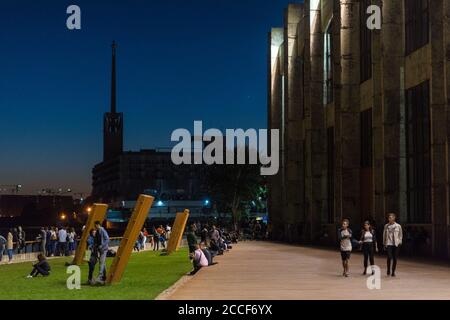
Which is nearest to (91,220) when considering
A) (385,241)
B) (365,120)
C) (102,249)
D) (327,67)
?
(102,249)

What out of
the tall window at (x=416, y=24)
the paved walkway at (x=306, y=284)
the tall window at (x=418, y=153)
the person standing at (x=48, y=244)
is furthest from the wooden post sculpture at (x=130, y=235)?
the person standing at (x=48, y=244)

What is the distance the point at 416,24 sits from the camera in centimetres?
4238

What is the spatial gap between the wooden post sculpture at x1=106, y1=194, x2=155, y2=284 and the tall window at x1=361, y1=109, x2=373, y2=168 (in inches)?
1244

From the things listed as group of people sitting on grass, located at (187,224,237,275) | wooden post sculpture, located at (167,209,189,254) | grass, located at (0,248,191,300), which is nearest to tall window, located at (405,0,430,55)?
group of people sitting on grass, located at (187,224,237,275)

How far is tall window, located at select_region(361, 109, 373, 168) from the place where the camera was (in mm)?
52094

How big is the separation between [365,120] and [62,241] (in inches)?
874

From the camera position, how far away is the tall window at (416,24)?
41.0 metres

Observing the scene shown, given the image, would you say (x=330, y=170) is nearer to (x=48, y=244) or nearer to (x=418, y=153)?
(x=418, y=153)

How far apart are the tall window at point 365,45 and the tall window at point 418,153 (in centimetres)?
928

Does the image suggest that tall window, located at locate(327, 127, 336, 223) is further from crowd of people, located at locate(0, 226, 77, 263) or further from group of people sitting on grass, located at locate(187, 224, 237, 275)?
crowd of people, located at locate(0, 226, 77, 263)

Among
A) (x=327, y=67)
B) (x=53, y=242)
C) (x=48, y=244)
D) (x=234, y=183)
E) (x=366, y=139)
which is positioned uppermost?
(x=327, y=67)
